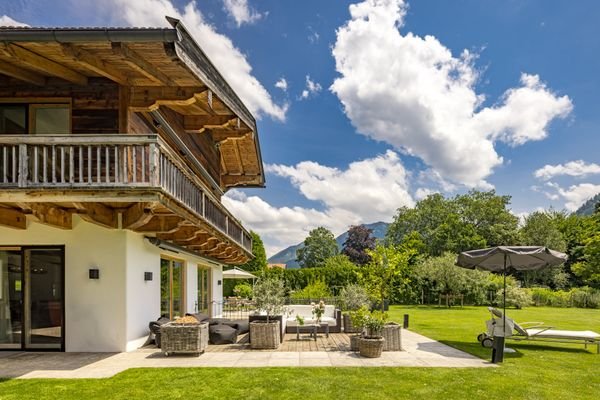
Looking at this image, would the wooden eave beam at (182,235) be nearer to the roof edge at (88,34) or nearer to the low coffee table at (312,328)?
the low coffee table at (312,328)

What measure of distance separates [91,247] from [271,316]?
4.17m

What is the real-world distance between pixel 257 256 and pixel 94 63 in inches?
1239

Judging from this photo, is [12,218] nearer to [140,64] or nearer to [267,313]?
[140,64]

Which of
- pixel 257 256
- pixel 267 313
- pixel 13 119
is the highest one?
pixel 13 119

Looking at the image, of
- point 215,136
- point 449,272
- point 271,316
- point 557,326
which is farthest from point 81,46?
point 449,272

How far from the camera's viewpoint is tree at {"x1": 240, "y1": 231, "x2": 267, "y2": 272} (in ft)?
122

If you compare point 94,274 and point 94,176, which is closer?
point 94,176

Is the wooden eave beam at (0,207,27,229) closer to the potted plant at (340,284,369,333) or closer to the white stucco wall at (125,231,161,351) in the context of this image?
the white stucco wall at (125,231,161,351)

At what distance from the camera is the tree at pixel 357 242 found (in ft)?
173

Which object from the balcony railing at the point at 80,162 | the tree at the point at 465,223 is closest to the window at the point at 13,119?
the balcony railing at the point at 80,162

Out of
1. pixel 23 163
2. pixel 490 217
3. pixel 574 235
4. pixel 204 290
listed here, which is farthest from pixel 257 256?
pixel 23 163

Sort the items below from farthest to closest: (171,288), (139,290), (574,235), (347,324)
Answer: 1. (574,235)
2. (171,288)
3. (347,324)
4. (139,290)

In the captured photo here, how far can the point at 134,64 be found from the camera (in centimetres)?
673

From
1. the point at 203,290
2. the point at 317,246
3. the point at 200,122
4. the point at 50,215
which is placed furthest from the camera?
the point at 317,246
